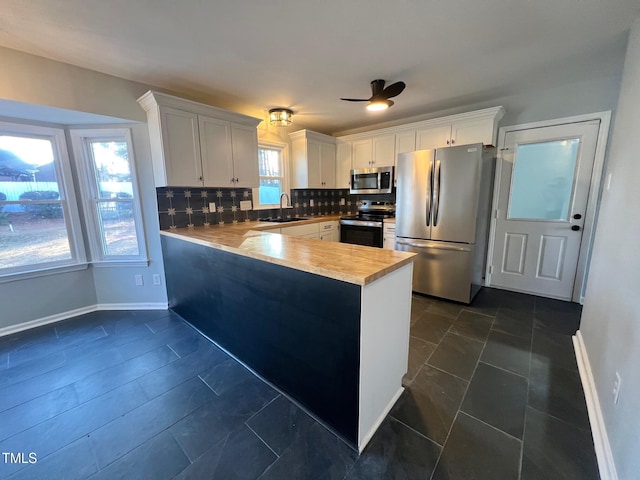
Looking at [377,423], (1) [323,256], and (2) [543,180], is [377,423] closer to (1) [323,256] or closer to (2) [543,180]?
(1) [323,256]

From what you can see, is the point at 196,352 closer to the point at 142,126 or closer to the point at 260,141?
the point at 142,126

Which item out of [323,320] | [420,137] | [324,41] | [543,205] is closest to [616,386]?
[323,320]

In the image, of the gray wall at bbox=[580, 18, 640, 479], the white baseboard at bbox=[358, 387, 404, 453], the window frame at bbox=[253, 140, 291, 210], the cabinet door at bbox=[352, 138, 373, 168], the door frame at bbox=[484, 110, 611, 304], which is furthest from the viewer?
the cabinet door at bbox=[352, 138, 373, 168]

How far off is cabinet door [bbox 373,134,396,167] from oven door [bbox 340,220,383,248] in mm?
964

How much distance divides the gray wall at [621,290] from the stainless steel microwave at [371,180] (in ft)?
7.59

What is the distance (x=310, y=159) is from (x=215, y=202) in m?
1.60

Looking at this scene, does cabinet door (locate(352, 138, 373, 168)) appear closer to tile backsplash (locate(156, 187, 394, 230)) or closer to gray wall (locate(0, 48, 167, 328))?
tile backsplash (locate(156, 187, 394, 230))

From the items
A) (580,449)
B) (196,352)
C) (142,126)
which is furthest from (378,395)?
(142,126)

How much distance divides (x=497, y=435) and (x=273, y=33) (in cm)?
289

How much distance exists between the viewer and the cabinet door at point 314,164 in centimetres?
402

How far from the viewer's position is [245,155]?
10.6 feet

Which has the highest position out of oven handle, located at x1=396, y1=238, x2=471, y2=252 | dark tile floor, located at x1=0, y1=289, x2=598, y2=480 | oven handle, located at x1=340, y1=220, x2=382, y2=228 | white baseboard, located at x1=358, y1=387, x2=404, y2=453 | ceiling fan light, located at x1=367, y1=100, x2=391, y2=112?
ceiling fan light, located at x1=367, y1=100, x2=391, y2=112

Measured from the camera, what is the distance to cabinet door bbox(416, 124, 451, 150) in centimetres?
333

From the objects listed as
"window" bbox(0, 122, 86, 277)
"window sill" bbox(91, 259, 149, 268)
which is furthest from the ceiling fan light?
"window" bbox(0, 122, 86, 277)
